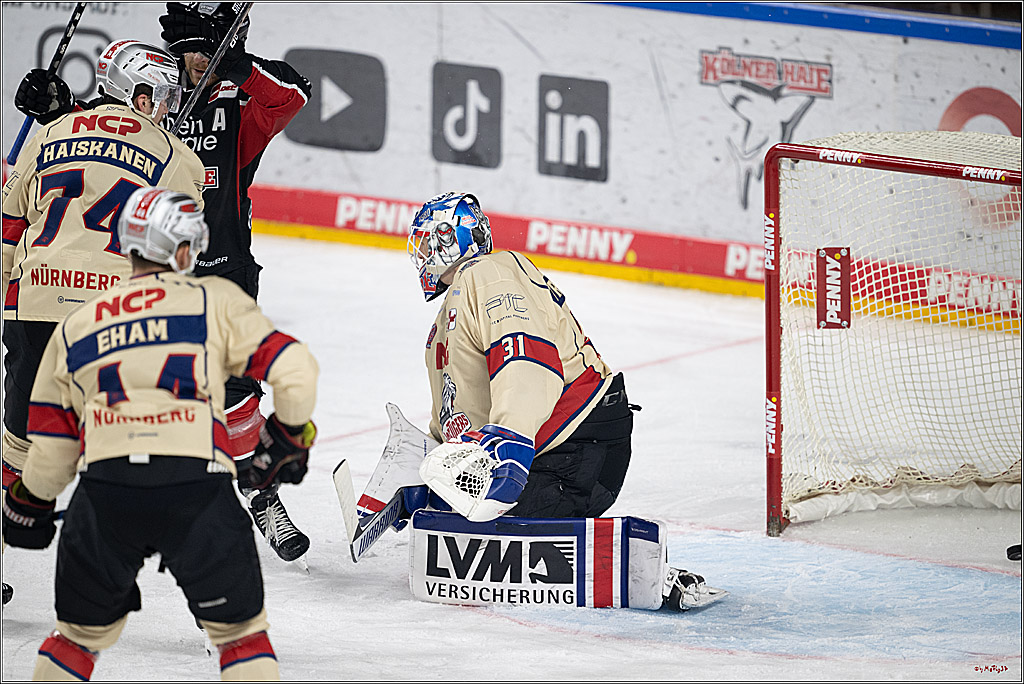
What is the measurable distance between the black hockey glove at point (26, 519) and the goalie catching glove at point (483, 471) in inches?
39.6

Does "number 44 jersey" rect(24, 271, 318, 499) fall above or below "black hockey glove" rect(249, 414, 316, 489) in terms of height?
above

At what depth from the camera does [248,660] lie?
2.75 meters

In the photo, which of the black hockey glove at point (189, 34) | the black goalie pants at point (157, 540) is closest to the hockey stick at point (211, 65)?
the black hockey glove at point (189, 34)

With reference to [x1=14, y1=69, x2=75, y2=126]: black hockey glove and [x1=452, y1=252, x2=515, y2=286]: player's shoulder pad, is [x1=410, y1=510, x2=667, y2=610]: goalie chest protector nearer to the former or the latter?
[x1=452, y1=252, x2=515, y2=286]: player's shoulder pad

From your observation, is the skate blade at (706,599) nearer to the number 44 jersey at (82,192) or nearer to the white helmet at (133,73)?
the number 44 jersey at (82,192)

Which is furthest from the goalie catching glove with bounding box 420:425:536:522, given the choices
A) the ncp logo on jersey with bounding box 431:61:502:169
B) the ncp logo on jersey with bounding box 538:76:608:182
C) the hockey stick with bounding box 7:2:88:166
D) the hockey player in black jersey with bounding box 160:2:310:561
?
the ncp logo on jersey with bounding box 431:61:502:169

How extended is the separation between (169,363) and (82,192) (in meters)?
1.07

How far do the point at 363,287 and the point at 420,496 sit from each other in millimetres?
4348

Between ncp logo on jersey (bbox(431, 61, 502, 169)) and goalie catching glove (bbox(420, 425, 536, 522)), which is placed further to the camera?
ncp logo on jersey (bbox(431, 61, 502, 169))

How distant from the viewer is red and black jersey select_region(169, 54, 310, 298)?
13.9 feet

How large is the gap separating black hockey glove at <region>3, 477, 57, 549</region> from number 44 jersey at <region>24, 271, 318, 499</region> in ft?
1.16

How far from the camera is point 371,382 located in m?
6.49

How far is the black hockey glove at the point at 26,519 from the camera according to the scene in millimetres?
3006

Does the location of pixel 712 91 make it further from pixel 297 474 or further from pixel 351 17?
pixel 297 474
